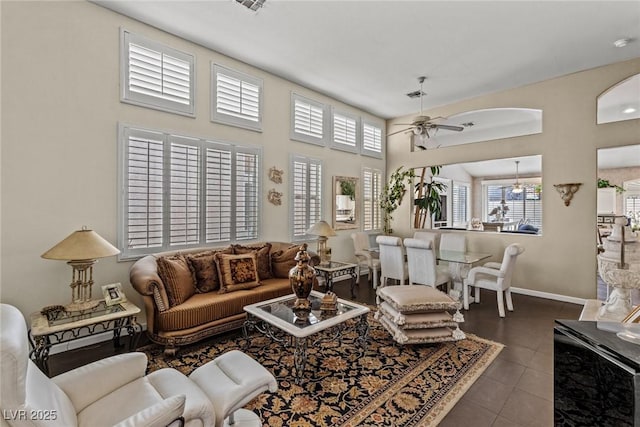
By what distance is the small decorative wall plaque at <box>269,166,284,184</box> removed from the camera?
4.80 m

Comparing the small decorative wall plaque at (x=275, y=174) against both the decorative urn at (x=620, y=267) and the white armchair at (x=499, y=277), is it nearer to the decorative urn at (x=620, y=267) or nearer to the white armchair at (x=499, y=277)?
the white armchair at (x=499, y=277)

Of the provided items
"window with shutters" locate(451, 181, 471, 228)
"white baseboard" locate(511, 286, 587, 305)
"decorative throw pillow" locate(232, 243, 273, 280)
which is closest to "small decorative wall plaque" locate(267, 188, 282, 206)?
"decorative throw pillow" locate(232, 243, 273, 280)

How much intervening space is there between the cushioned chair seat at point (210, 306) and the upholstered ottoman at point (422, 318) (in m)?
1.46

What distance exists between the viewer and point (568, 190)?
186 inches

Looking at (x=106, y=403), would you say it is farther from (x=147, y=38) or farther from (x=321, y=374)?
(x=147, y=38)

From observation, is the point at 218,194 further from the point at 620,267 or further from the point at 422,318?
the point at 620,267

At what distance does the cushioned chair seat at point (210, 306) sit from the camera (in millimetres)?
2904

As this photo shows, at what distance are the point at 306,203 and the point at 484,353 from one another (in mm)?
3429

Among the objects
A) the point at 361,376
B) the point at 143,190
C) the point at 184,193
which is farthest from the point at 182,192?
the point at 361,376

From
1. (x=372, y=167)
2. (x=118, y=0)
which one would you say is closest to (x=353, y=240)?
(x=372, y=167)

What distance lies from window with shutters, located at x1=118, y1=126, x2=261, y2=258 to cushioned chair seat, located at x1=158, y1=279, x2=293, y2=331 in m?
0.94

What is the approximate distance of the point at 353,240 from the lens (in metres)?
5.95

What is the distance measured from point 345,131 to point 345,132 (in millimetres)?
21

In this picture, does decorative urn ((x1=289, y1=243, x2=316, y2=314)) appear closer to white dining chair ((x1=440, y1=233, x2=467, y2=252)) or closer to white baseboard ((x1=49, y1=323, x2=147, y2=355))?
white baseboard ((x1=49, y1=323, x2=147, y2=355))
